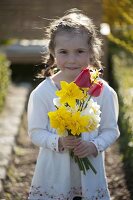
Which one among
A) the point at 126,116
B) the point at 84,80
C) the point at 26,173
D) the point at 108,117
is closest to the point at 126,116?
the point at 126,116

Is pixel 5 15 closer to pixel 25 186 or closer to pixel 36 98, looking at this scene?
pixel 25 186

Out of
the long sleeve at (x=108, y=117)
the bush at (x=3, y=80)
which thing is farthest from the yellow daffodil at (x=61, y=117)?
the bush at (x=3, y=80)

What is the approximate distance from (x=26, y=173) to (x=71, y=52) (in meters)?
2.23

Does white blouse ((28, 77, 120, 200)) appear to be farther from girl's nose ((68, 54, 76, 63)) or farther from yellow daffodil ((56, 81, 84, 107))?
yellow daffodil ((56, 81, 84, 107))

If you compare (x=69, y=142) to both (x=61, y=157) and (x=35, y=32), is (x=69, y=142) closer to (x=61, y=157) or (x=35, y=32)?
(x=61, y=157)

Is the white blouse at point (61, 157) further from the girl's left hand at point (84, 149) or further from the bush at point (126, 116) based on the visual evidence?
the bush at point (126, 116)

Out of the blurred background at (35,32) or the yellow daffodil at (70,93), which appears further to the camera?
the blurred background at (35,32)

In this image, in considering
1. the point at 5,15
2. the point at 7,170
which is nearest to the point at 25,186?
the point at 7,170

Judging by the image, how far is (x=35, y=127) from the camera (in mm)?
2809

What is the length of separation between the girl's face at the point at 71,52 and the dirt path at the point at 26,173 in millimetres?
1508

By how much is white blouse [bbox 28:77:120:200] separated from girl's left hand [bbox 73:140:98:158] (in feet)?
0.13

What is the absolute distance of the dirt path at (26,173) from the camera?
4.26 metres

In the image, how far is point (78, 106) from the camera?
8.50 feet

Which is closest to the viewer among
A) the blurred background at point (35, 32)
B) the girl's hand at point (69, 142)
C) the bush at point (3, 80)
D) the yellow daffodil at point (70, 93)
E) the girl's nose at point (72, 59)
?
the yellow daffodil at point (70, 93)
